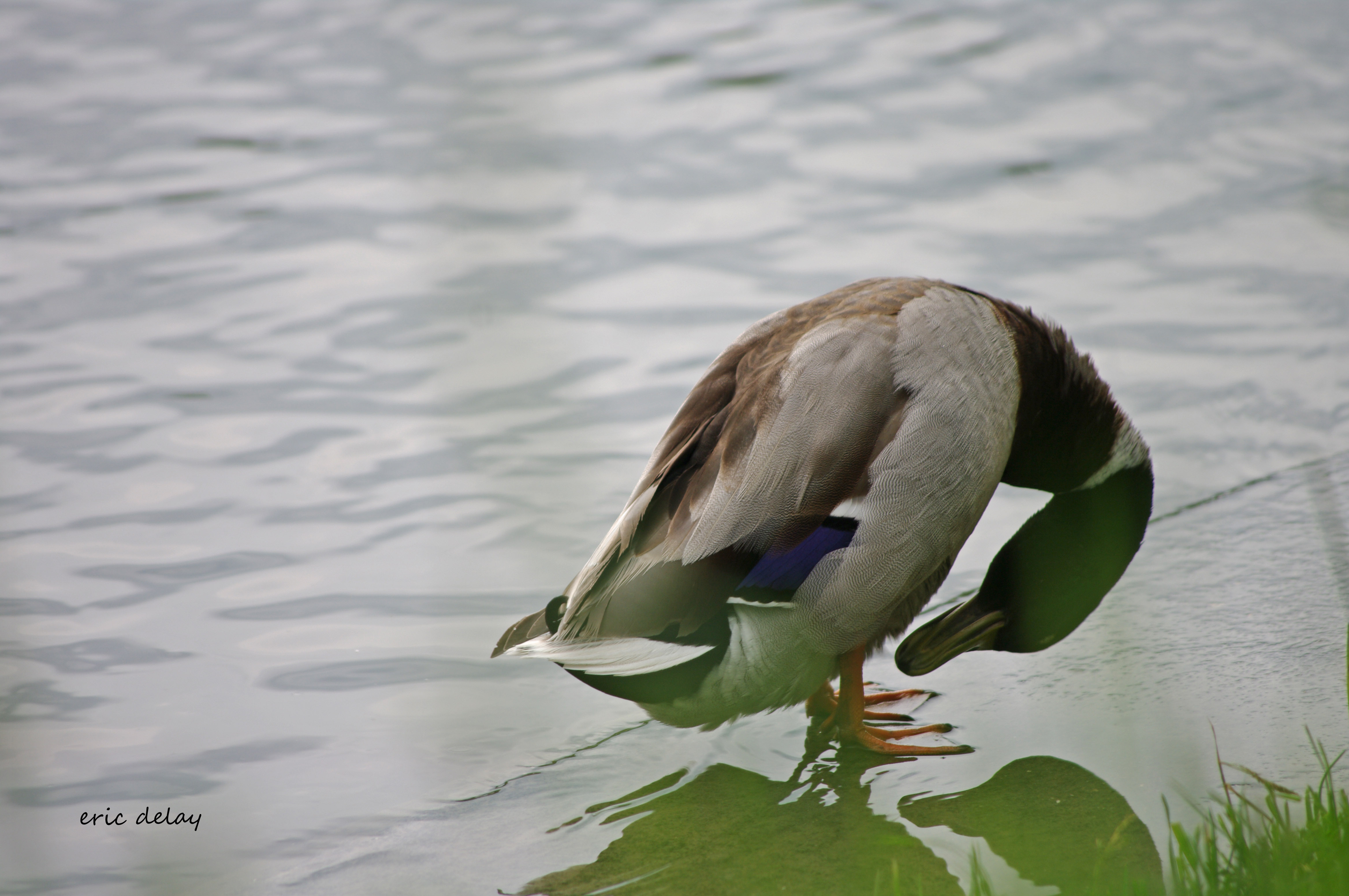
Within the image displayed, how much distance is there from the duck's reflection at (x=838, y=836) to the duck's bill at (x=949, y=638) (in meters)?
0.37

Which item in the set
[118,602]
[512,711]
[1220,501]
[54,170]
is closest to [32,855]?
[512,711]

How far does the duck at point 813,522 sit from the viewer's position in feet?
8.82

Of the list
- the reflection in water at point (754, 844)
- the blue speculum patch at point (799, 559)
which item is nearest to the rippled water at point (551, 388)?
the reflection in water at point (754, 844)

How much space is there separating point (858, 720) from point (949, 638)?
0.31 meters

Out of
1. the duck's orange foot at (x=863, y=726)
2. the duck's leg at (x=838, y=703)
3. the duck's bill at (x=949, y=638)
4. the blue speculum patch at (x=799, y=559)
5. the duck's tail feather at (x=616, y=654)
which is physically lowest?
the duck's leg at (x=838, y=703)

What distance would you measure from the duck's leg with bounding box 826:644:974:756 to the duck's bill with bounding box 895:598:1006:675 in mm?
123

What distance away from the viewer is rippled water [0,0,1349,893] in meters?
2.50

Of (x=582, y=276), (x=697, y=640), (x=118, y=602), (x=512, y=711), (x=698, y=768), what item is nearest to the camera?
(x=697, y=640)

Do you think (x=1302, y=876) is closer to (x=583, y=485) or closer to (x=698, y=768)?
(x=583, y=485)

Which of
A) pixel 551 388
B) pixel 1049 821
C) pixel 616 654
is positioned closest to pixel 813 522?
pixel 616 654

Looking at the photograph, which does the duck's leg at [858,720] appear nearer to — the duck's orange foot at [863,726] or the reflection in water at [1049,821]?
the duck's orange foot at [863,726]

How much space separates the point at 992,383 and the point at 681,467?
70 cm

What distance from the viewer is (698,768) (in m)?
2.90

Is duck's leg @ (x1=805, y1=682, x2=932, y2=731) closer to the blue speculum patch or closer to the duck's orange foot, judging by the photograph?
the duck's orange foot
